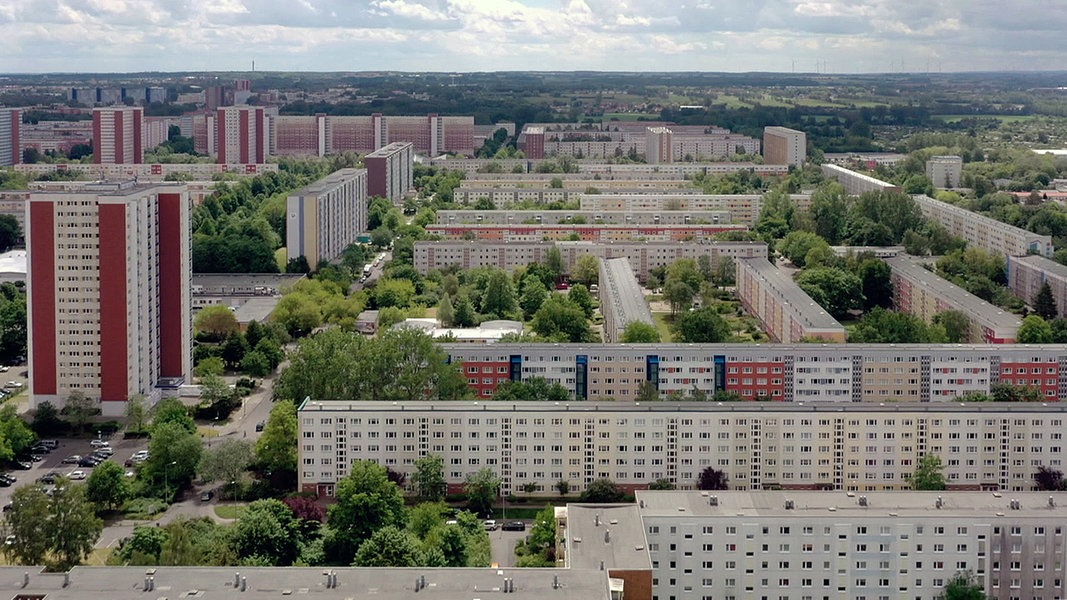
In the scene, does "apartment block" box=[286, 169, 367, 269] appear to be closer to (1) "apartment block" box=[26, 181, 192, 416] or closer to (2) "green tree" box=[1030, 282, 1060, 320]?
(1) "apartment block" box=[26, 181, 192, 416]

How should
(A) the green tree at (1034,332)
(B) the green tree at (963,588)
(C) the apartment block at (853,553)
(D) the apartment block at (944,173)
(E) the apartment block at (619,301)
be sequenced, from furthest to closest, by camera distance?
1. (D) the apartment block at (944,173)
2. (E) the apartment block at (619,301)
3. (A) the green tree at (1034,332)
4. (C) the apartment block at (853,553)
5. (B) the green tree at (963,588)

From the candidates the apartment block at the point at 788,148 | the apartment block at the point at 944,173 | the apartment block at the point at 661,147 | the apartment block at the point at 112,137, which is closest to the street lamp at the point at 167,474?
the apartment block at the point at 944,173

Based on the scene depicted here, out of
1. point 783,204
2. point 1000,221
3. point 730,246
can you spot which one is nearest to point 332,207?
point 730,246

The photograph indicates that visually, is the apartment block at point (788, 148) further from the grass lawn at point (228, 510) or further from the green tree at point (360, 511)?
the green tree at point (360, 511)

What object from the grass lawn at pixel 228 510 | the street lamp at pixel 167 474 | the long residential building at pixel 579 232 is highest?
the long residential building at pixel 579 232

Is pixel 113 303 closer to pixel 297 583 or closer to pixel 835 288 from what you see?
pixel 297 583

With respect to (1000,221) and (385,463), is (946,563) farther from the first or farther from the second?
(1000,221)

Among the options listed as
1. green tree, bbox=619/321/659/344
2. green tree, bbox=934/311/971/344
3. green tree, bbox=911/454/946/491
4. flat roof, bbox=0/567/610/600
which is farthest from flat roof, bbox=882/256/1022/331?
flat roof, bbox=0/567/610/600

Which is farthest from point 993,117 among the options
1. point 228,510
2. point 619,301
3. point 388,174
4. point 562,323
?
point 228,510
